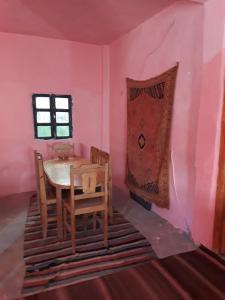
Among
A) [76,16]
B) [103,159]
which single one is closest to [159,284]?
[103,159]

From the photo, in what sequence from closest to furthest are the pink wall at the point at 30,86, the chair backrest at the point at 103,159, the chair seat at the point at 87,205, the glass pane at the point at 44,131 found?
the chair seat at the point at 87,205
the chair backrest at the point at 103,159
the pink wall at the point at 30,86
the glass pane at the point at 44,131

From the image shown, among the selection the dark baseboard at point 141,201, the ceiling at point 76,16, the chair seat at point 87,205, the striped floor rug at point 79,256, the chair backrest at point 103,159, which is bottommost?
the striped floor rug at point 79,256

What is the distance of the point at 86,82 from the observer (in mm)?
4035

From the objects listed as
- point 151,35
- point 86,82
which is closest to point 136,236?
point 151,35

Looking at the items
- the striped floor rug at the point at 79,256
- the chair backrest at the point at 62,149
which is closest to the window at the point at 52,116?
the chair backrest at the point at 62,149

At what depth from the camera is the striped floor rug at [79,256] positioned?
6.25 ft

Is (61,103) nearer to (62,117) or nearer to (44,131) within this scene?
(62,117)

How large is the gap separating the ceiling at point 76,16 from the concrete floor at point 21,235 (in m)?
2.45

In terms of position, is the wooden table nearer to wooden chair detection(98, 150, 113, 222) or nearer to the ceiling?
wooden chair detection(98, 150, 113, 222)

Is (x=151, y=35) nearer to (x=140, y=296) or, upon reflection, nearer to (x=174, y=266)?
(x=174, y=266)

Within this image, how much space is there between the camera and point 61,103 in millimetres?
3875

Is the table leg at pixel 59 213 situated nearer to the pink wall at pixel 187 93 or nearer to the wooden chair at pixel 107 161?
the wooden chair at pixel 107 161

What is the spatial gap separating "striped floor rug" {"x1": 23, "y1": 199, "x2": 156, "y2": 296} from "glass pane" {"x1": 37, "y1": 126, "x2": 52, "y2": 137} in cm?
157

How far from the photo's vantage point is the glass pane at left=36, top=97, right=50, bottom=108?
3.73m
